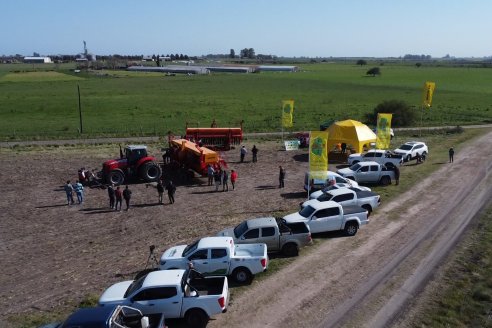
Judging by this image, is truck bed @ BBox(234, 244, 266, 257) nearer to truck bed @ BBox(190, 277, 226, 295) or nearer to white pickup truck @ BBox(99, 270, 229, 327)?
truck bed @ BBox(190, 277, 226, 295)

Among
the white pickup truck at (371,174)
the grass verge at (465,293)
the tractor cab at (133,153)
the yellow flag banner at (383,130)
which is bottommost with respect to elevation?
the grass verge at (465,293)

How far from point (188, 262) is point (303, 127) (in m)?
37.8

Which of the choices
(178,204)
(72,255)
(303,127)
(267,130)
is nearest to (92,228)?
(72,255)

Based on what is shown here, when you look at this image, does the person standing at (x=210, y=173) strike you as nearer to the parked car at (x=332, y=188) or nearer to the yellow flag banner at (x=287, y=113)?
the parked car at (x=332, y=188)

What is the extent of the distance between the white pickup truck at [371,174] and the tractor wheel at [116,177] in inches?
496

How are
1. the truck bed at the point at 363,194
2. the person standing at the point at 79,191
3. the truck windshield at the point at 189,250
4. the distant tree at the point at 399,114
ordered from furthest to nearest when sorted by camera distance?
the distant tree at the point at 399,114 → the person standing at the point at 79,191 → the truck bed at the point at 363,194 → the truck windshield at the point at 189,250

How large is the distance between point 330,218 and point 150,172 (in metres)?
12.9

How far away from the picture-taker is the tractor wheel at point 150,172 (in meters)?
28.4

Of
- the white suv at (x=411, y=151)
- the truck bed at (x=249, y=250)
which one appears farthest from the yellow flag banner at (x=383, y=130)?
the truck bed at (x=249, y=250)

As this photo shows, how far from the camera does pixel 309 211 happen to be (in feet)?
65.4

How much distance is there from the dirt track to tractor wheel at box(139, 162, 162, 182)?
34.0 inches

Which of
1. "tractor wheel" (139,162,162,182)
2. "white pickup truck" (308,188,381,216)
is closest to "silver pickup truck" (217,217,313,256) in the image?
"white pickup truck" (308,188,381,216)

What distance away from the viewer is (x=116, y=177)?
28.0 metres

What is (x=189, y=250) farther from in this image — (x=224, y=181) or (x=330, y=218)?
(x=224, y=181)
